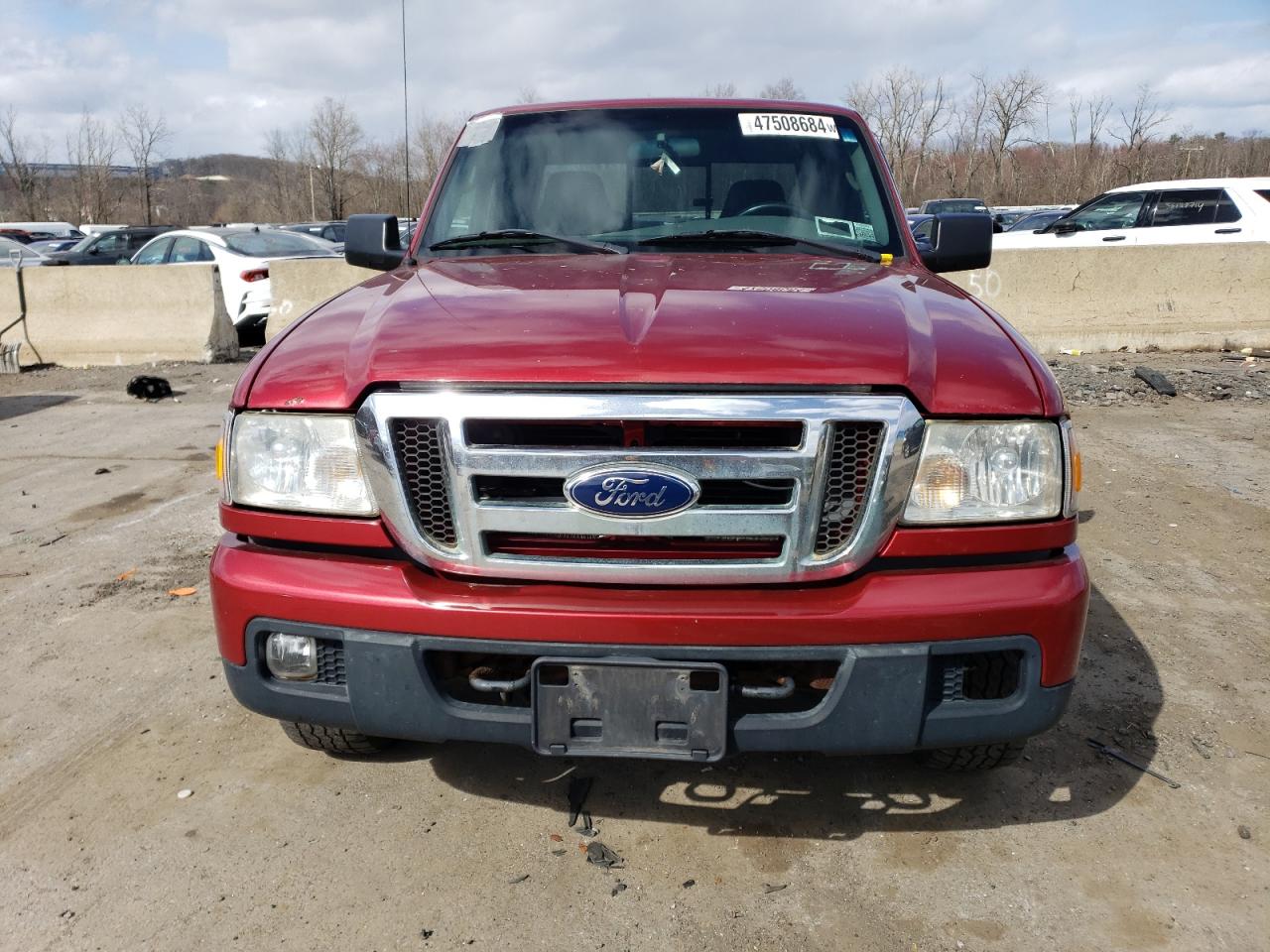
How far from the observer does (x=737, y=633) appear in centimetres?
205

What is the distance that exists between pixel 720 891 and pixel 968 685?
75 cm

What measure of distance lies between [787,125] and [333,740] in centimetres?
257

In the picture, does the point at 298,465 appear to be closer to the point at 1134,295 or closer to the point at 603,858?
the point at 603,858

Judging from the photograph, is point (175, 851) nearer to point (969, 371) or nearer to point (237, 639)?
point (237, 639)

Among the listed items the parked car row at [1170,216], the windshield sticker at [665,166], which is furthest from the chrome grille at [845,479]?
the parked car row at [1170,216]

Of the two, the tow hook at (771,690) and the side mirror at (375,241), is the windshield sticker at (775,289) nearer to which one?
the tow hook at (771,690)

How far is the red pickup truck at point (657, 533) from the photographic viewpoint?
2.04 meters

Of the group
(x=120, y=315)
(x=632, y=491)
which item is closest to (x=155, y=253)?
(x=120, y=315)

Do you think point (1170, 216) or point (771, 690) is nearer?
point (771, 690)

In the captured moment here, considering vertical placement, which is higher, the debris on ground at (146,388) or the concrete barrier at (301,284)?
the concrete barrier at (301,284)

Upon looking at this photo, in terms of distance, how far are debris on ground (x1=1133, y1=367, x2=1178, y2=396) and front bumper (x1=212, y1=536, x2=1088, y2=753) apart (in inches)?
270

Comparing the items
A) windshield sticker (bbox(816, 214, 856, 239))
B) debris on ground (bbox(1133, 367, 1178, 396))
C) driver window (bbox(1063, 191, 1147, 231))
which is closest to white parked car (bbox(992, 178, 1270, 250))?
driver window (bbox(1063, 191, 1147, 231))

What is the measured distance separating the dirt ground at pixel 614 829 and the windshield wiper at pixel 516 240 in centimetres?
156

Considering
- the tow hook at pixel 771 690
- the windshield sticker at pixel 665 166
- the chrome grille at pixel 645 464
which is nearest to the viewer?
the chrome grille at pixel 645 464
